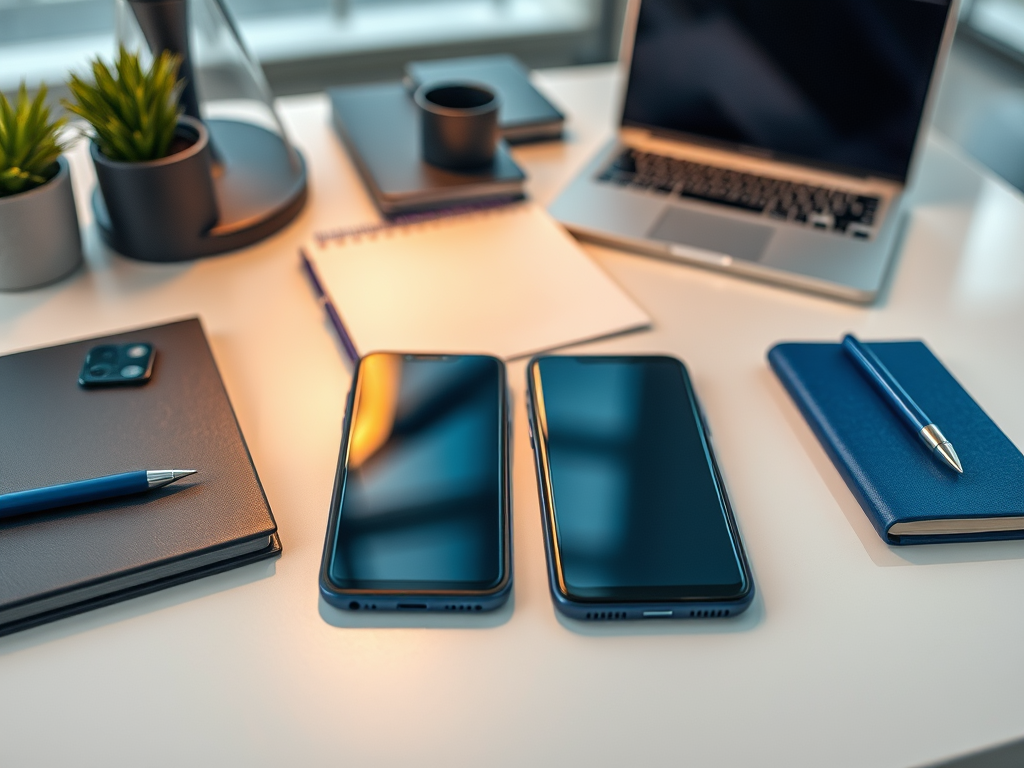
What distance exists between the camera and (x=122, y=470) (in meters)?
0.60

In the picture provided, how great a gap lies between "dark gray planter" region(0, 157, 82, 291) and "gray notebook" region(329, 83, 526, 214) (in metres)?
0.31

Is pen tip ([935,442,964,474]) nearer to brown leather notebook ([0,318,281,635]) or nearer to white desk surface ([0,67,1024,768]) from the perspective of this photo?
white desk surface ([0,67,1024,768])

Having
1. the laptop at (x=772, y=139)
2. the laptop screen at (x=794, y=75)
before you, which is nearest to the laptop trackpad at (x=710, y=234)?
the laptop at (x=772, y=139)

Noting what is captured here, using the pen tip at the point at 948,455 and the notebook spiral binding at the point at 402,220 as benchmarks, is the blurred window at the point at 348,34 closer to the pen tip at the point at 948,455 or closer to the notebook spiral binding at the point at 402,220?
the notebook spiral binding at the point at 402,220

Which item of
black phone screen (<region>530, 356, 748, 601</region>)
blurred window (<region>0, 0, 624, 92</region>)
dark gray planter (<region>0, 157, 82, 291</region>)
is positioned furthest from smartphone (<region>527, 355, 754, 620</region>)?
blurred window (<region>0, 0, 624, 92</region>)

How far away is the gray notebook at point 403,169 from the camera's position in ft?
3.03

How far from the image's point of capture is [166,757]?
48 cm

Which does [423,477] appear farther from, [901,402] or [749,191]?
[749,191]

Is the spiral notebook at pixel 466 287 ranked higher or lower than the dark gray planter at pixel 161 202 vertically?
lower

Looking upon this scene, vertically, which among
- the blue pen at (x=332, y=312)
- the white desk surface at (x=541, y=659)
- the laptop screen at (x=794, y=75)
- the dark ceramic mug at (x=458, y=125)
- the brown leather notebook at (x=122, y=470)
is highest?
the laptop screen at (x=794, y=75)

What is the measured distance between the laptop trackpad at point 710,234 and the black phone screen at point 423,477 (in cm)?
29

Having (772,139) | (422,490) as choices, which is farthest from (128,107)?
(772,139)

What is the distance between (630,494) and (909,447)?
0.75 feet

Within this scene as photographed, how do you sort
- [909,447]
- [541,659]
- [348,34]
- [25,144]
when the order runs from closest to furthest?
[541,659], [909,447], [25,144], [348,34]
